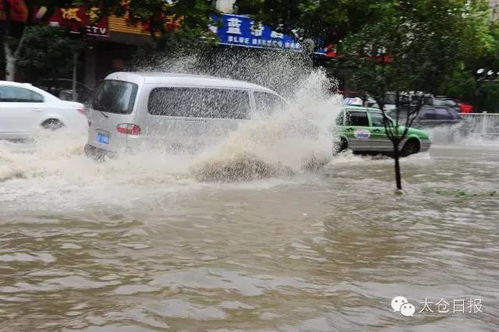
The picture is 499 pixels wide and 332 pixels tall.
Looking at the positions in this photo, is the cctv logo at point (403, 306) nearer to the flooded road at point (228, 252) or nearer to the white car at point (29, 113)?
the flooded road at point (228, 252)

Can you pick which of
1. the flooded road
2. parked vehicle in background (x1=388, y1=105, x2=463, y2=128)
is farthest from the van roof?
parked vehicle in background (x1=388, y1=105, x2=463, y2=128)

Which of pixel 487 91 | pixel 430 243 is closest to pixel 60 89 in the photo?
pixel 430 243

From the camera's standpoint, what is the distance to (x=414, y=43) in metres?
9.20

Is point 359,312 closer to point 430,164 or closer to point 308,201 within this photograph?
point 308,201

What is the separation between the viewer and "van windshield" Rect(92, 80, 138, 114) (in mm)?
9220

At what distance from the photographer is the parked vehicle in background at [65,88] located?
704 inches

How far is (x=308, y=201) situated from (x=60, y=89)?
39.9 ft

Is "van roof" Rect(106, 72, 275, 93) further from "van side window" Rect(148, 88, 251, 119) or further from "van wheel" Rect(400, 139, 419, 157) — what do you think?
"van wheel" Rect(400, 139, 419, 157)

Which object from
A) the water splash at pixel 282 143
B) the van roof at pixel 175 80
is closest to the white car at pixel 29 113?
the van roof at pixel 175 80

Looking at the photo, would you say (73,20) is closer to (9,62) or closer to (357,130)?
(9,62)

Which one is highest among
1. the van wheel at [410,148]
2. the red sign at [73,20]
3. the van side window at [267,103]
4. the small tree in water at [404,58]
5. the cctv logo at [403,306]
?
the red sign at [73,20]

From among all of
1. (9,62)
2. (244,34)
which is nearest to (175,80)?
(9,62)

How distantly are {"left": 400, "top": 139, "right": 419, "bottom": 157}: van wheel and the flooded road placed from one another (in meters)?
6.84

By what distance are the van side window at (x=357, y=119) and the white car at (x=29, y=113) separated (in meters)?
6.56
